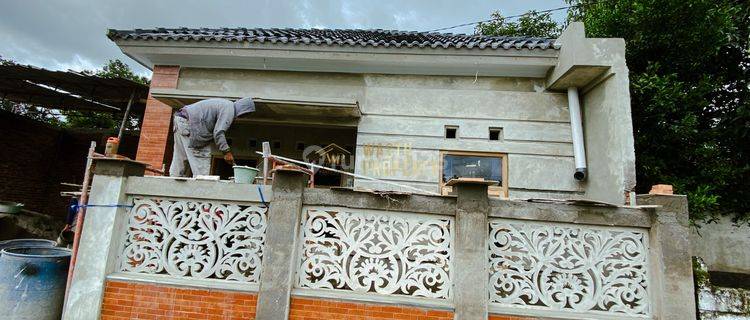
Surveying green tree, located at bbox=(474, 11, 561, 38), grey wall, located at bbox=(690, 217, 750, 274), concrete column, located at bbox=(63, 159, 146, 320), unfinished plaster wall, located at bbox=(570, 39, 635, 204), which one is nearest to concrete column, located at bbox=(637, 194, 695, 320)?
unfinished plaster wall, located at bbox=(570, 39, 635, 204)

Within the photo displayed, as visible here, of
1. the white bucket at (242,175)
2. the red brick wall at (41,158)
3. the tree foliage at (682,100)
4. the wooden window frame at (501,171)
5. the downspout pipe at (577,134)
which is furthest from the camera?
the red brick wall at (41,158)

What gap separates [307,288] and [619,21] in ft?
24.9

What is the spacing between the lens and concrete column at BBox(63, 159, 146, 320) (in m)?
3.88

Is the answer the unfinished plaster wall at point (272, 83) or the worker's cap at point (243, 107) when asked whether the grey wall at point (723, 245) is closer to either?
the unfinished plaster wall at point (272, 83)

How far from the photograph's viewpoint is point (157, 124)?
7.00 metres

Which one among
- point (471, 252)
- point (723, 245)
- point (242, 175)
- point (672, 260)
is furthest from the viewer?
point (723, 245)

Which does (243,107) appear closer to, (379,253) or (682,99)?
(379,253)

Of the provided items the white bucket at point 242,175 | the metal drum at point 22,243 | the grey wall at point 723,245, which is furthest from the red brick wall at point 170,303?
the grey wall at point 723,245

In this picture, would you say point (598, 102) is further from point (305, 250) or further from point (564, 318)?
point (305, 250)

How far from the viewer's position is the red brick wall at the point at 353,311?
12.0 feet

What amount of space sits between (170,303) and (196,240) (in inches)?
26.6

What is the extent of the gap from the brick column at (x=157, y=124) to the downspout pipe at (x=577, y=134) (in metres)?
7.32

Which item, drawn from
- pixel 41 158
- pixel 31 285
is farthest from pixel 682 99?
pixel 41 158

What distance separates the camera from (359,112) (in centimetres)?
652
